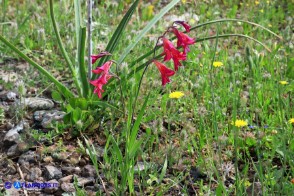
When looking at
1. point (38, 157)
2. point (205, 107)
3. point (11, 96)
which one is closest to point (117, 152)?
point (38, 157)

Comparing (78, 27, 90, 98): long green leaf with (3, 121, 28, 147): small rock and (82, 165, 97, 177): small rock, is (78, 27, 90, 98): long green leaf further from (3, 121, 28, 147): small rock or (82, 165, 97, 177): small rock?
(82, 165, 97, 177): small rock

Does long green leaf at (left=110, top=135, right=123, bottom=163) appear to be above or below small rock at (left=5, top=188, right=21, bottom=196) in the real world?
above

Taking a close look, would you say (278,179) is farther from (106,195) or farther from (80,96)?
(80,96)

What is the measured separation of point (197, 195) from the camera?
2.31m

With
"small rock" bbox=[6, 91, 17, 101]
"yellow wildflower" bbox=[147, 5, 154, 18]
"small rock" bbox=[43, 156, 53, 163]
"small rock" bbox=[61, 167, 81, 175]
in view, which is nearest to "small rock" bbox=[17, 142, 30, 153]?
"small rock" bbox=[43, 156, 53, 163]

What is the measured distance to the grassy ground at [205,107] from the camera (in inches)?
90.4

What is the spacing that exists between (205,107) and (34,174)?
1.02 metres

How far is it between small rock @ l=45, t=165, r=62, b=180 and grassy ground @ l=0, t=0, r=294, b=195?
0.24m

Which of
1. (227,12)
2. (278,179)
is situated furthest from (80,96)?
(227,12)

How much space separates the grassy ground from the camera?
2.30m

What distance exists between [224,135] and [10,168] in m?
1.06

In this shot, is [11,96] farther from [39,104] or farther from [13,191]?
[13,191]

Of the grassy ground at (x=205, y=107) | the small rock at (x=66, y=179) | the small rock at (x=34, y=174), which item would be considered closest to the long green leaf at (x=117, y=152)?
the grassy ground at (x=205, y=107)

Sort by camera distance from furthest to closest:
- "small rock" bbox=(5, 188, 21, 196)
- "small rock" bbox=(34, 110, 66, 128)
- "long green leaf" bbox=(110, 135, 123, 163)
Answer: "small rock" bbox=(34, 110, 66, 128) < "small rock" bbox=(5, 188, 21, 196) < "long green leaf" bbox=(110, 135, 123, 163)
